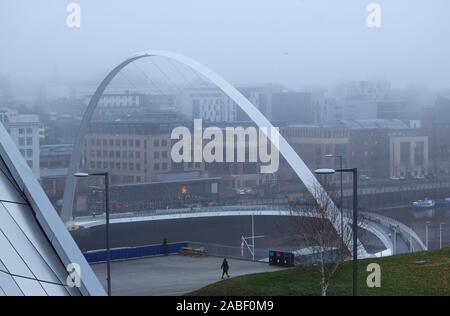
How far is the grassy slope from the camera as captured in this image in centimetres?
869

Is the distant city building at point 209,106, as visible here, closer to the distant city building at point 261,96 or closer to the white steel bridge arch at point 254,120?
the distant city building at point 261,96

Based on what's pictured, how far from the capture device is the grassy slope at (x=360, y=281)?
8.69 metres

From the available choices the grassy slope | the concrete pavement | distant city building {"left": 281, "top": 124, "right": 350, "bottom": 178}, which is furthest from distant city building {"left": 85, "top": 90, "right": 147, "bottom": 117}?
the grassy slope

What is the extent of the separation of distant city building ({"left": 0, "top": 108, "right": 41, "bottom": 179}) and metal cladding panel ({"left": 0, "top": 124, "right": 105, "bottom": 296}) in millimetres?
27489

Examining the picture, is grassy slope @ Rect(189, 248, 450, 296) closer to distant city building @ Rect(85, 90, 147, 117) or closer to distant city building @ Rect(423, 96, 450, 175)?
distant city building @ Rect(423, 96, 450, 175)

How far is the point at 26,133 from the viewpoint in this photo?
34531mm

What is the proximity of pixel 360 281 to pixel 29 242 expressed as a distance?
17.1ft

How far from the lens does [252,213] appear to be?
2661 cm

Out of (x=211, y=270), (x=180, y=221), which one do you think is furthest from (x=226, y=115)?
(x=211, y=270)

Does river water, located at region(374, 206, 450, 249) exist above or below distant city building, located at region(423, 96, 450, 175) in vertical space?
below

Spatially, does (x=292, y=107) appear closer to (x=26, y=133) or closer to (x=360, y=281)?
(x=26, y=133)

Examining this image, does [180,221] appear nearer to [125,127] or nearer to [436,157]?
[125,127]

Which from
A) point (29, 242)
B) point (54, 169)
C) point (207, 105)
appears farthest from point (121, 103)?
point (29, 242)

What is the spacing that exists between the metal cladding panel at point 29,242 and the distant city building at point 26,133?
27.5 m
